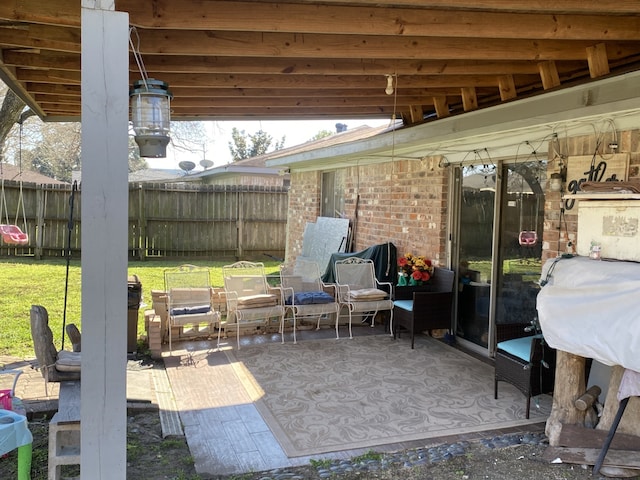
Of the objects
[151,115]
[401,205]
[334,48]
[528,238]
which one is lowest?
[528,238]

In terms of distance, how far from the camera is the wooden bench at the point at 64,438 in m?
2.99

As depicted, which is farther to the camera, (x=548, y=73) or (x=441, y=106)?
(x=441, y=106)

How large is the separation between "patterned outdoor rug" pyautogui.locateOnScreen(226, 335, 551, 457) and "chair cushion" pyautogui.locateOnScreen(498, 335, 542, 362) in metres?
0.53

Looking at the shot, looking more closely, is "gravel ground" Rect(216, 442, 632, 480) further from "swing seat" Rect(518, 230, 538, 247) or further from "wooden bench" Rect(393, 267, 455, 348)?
"wooden bench" Rect(393, 267, 455, 348)

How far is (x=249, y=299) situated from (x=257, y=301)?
0.10 meters

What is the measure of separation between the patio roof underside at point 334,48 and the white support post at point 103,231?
998 mm

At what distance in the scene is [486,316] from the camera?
19.8 feet

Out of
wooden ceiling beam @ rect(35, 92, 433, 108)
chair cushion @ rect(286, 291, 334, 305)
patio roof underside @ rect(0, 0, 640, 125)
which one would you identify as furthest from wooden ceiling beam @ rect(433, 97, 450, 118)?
chair cushion @ rect(286, 291, 334, 305)

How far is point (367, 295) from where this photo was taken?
22.3 feet

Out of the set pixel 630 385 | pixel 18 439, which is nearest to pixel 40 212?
pixel 18 439

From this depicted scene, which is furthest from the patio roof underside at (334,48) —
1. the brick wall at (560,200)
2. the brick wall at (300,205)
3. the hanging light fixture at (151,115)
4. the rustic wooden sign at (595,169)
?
the brick wall at (300,205)

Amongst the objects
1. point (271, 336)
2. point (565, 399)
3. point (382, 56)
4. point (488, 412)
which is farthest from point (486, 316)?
point (382, 56)

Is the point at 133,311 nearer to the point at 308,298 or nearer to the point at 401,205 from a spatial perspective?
Answer: the point at 308,298

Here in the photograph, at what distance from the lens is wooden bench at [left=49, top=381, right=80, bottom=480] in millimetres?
2986
